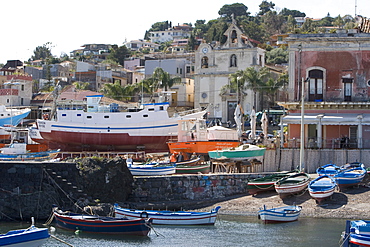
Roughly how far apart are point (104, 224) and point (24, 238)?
617 cm

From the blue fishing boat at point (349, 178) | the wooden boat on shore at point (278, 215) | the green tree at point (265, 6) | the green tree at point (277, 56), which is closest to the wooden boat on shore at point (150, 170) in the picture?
the wooden boat on shore at point (278, 215)

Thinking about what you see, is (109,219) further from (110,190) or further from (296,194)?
(296,194)

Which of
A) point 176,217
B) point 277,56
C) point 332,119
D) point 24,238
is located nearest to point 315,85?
point 332,119

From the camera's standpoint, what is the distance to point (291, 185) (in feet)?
109

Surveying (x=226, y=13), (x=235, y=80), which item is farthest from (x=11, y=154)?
(x=226, y=13)

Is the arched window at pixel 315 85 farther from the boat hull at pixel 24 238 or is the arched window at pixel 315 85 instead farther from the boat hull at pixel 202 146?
the boat hull at pixel 24 238

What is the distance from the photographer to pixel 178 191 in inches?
1374

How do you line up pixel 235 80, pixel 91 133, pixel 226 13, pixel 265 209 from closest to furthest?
1. pixel 265 209
2. pixel 91 133
3. pixel 235 80
4. pixel 226 13

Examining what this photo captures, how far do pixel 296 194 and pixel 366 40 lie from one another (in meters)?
12.9

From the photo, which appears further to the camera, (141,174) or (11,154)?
(11,154)

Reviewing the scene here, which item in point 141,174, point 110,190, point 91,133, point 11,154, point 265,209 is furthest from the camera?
point 91,133

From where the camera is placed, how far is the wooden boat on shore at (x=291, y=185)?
3328 centimetres

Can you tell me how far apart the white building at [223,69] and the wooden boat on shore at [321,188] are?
125ft

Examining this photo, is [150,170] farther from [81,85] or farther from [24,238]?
[81,85]
